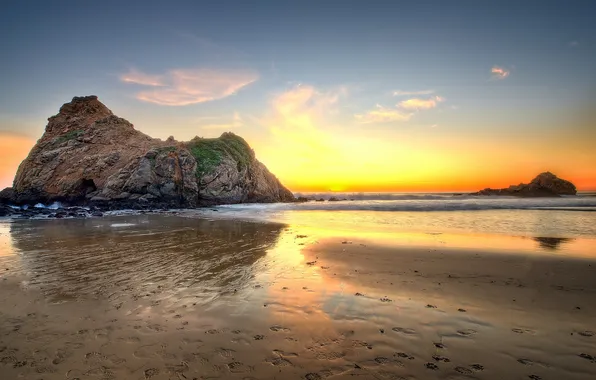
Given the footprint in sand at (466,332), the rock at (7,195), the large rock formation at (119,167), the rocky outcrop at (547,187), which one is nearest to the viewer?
the footprint in sand at (466,332)

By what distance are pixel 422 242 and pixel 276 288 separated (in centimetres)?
798

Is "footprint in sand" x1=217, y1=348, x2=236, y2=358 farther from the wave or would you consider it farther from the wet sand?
the wave

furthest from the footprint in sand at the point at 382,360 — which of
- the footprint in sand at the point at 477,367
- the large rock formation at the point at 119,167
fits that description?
the large rock formation at the point at 119,167

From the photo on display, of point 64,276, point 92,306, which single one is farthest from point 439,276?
point 64,276

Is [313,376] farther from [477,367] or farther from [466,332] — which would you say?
[466,332]

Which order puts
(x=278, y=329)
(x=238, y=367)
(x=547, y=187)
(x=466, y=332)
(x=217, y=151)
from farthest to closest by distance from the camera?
(x=547, y=187) → (x=217, y=151) → (x=278, y=329) → (x=466, y=332) → (x=238, y=367)

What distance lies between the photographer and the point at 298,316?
4.92 meters

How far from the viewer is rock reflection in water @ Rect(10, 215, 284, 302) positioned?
6309mm

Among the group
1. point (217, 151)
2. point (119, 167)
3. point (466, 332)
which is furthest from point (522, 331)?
point (217, 151)

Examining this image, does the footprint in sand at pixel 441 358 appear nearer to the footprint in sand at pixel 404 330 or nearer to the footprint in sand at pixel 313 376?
the footprint in sand at pixel 404 330

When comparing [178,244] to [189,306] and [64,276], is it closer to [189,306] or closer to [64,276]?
[64,276]

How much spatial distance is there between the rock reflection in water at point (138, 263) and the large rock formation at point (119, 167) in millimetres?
24414

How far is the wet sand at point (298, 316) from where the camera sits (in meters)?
3.46

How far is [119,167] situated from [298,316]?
4404 centimetres
